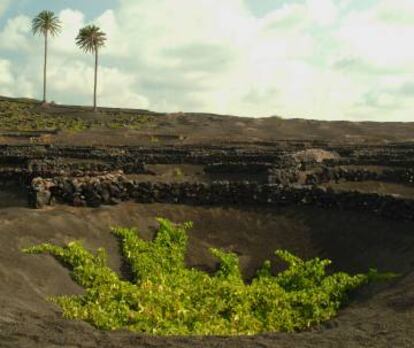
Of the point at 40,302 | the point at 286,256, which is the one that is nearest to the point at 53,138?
the point at 286,256

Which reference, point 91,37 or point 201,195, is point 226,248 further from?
point 91,37

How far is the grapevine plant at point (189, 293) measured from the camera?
14.2 metres

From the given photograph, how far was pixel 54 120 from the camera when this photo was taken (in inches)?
4124

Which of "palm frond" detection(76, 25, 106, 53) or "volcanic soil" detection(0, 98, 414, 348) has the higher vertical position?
"palm frond" detection(76, 25, 106, 53)

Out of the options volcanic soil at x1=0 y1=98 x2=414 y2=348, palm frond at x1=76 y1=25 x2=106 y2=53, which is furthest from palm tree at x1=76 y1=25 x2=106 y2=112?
volcanic soil at x1=0 y1=98 x2=414 y2=348

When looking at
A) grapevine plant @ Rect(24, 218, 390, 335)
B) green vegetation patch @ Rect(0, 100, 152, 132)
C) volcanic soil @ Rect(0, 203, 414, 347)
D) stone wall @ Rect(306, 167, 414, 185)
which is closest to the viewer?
volcanic soil @ Rect(0, 203, 414, 347)

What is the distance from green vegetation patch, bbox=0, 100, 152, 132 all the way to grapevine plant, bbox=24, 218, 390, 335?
71650 mm

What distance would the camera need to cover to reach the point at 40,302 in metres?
14.3

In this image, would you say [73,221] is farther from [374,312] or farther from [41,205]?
[374,312]

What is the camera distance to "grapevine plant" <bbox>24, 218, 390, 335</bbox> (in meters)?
14.2

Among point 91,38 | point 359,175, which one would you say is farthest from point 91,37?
point 359,175

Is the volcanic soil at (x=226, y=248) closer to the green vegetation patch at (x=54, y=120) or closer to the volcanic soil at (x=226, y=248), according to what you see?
the volcanic soil at (x=226, y=248)

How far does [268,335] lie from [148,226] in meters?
11.5

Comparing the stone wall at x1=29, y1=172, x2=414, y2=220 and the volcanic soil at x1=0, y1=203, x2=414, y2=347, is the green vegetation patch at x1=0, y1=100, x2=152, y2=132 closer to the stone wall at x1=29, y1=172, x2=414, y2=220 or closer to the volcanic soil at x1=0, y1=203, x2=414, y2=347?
the stone wall at x1=29, y1=172, x2=414, y2=220
